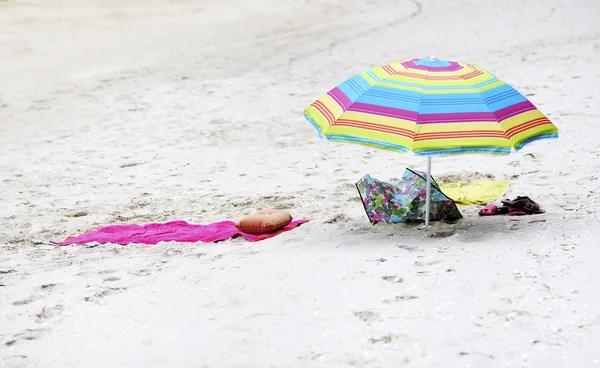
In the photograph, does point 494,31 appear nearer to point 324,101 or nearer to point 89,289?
point 324,101

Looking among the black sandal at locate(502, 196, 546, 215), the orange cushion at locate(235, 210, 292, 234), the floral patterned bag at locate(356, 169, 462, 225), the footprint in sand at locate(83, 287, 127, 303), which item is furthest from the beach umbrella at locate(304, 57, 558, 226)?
the footprint in sand at locate(83, 287, 127, 303)

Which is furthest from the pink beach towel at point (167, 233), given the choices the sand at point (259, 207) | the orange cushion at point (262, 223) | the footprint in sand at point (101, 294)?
the footprint in sand at point (101, 294)

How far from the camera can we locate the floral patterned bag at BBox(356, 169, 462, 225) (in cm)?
575

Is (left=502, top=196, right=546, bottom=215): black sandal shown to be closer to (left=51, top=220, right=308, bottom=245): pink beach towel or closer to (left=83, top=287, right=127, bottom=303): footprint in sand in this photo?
(left=51, top=220, right=308, bottom=245): pink beach towel

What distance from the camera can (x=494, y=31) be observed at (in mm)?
14711

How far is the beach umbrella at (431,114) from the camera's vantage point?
518 centimetres

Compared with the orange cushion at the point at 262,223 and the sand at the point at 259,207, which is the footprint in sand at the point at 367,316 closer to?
the sand at the point at 259,207

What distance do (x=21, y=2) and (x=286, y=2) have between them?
5301 mm

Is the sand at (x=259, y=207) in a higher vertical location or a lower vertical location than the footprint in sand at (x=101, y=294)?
higher

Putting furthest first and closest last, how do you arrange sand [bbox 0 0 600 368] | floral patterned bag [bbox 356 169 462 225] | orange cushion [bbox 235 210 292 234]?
orange cushion [bbox 235 210 292 234]
floral patterned bag [bbox 356 169 462 225]
sand [bbox 0 0 600 368]

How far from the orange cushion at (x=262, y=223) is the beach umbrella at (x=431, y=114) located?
2.55 feet

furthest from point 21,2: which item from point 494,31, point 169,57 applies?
point 494,31

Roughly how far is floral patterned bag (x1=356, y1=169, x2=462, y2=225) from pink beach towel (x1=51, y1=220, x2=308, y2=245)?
1.88ft

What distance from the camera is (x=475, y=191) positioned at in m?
6.43
